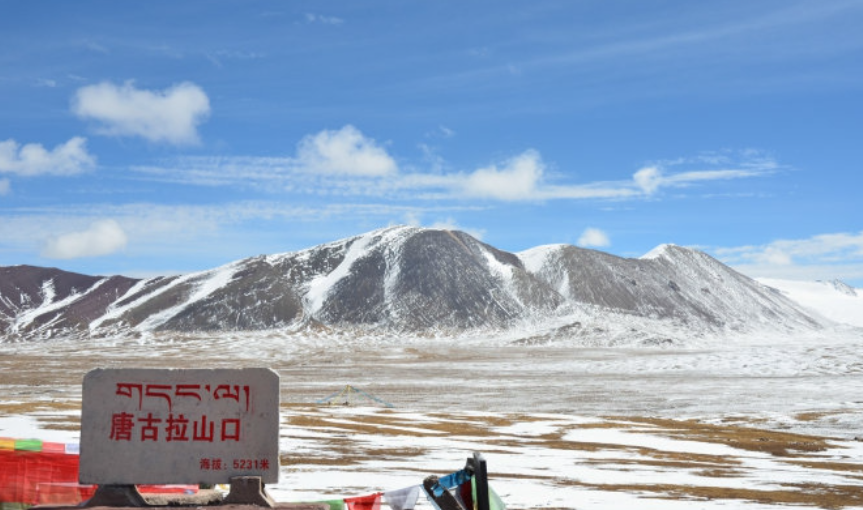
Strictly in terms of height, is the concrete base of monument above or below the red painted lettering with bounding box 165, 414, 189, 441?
below

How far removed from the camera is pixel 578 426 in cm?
3825

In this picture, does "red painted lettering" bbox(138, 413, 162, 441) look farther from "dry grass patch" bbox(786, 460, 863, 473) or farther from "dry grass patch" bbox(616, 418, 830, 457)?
"dry grass patch" bbox(616, 418, 830, 457)

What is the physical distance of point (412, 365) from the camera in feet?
335

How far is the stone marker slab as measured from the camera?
7812mm

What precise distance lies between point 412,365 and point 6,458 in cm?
9088

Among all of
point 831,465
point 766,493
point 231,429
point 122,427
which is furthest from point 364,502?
point 831,465

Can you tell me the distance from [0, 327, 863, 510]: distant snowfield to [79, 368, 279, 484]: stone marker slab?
867cm

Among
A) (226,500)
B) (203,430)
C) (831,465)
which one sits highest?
(203,430)

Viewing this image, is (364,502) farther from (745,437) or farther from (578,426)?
(578,426)

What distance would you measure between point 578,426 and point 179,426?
32.3 m

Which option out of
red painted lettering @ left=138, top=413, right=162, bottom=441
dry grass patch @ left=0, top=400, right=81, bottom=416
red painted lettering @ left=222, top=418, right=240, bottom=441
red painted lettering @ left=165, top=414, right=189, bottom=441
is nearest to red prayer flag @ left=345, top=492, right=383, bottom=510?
red painted lettering @ left=222, top=418, right=240, bottom=441

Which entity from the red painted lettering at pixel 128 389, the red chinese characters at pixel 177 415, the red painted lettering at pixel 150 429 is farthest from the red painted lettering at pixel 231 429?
the red painted lettering at pixel 128 389

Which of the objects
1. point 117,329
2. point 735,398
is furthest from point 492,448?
point 117,329

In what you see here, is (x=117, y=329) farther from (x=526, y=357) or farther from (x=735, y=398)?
(x=735, y=398)
